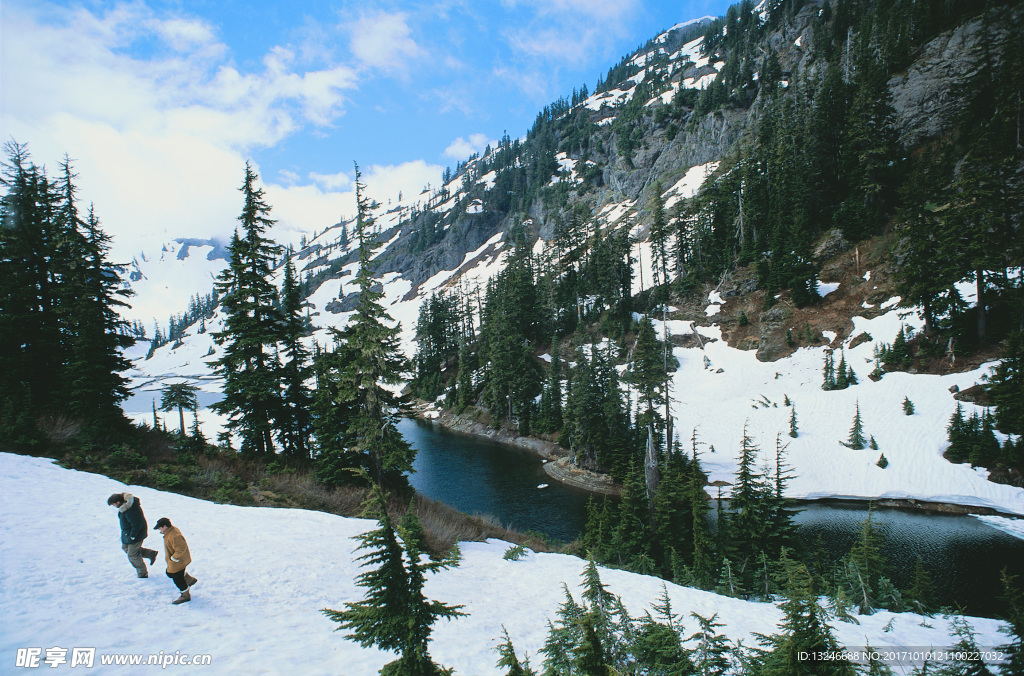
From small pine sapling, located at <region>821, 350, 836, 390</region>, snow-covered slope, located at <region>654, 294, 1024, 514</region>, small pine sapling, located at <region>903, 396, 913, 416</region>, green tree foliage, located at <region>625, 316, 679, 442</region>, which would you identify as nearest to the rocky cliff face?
green tree foliage, located at <region>625, 316, 679, 442</region>

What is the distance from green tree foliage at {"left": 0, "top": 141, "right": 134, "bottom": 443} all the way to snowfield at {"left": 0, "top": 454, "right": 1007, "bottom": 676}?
5658mm

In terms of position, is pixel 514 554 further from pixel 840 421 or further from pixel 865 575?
pixel 840 421

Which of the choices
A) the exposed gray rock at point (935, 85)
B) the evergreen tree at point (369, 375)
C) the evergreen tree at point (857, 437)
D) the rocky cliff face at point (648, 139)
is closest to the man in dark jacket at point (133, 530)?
the evergreen tree at point (369, 375)

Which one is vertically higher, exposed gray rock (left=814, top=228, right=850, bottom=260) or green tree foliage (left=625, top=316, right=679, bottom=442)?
exposed gray rock (left=814, top=228, right=850, bottom=260)

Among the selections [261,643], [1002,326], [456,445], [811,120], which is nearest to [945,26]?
[811,120]

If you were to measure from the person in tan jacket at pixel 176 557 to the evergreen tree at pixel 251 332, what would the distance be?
12.4 metres

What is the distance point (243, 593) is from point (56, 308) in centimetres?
2034

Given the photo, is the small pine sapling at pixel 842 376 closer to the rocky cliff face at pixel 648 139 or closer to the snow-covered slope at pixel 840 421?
the snow-covered slope at pixel 840 421

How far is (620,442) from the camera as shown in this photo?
3641 cm

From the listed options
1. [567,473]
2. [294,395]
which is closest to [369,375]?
[294,395]

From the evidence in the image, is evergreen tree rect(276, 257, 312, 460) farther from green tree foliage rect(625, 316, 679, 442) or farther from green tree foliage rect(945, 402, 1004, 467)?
green tree foliage rect(945, 402, 1004, 467)

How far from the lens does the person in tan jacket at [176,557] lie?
7281mm

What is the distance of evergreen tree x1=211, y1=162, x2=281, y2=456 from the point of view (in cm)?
1878

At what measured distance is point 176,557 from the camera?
7.41 m
